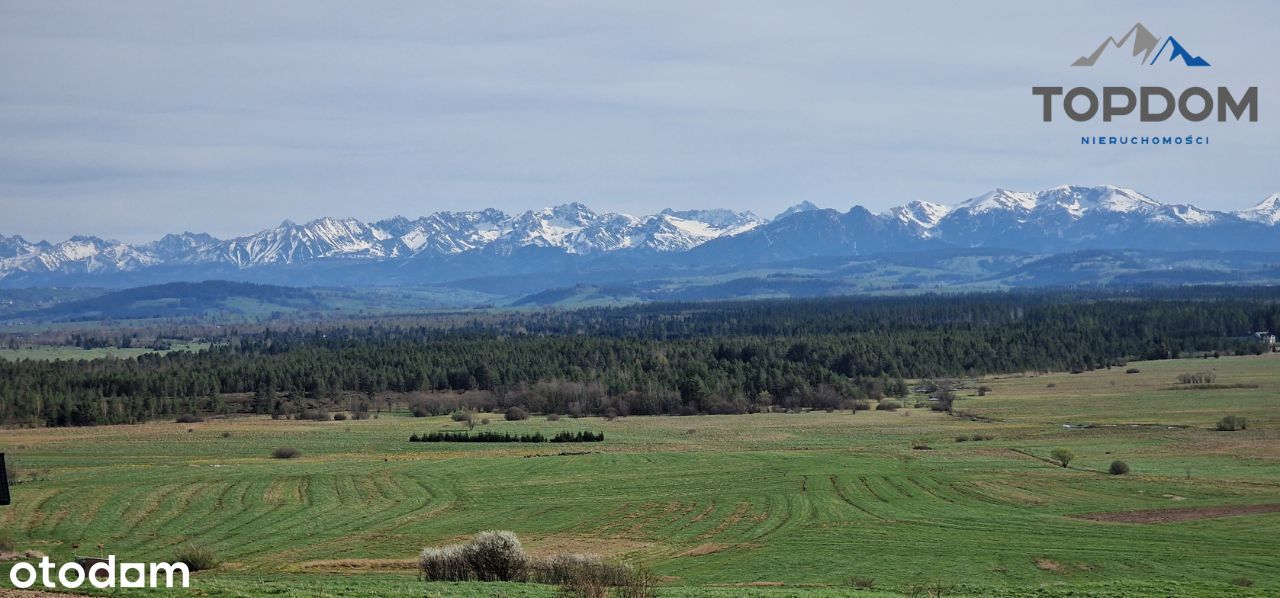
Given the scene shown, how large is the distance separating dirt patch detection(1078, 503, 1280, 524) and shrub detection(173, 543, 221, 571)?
3874 centimetres

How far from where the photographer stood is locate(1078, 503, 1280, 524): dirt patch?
189 feet

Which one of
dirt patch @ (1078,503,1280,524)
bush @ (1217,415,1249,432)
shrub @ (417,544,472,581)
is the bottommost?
bush @ (1217,415,1249,432)

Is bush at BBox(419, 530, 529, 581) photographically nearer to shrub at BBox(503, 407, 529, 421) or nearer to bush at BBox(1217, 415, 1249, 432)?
bush at BBox(1217, 415, 1249, 432)

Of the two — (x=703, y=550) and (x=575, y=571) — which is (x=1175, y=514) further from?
(x=575, y=571)

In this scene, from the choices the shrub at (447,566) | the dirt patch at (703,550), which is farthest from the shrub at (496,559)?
the dirt patch at (703,550)

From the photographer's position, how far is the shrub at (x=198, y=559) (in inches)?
1753

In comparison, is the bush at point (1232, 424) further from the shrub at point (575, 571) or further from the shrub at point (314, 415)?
the shrub at point (314, 415)

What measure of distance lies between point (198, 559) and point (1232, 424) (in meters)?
84.3

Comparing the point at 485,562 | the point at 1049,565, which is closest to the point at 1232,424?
the point at 1049,565

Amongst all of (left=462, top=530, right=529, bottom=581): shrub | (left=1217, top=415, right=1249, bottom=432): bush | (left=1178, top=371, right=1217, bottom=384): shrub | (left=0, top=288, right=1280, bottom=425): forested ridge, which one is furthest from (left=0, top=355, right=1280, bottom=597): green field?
(left=1178, top=371, right=1217, bottom=384): shrub

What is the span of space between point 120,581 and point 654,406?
359 feet

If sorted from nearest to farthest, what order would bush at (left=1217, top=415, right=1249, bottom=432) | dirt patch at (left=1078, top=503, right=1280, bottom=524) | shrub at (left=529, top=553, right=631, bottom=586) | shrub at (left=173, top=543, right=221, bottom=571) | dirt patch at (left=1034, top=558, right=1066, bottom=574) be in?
1. shrub at (left=529, top=553, right=631, bottom=586)
2. shrub at (left=173, top=543, right=221, bottom=571)
3. dirt patch at (left=1034, top=558, right=1066, bottom=574)
4. dirt patch at (left=1078, top=503, right=1280, bottom=524)
5. bush at (left=1217, top=415, right=1249, bottom=432)

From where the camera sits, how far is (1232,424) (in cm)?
10012

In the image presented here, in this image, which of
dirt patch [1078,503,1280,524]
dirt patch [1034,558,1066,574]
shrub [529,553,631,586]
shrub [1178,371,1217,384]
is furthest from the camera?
shrub [1178,371,1217,384]
